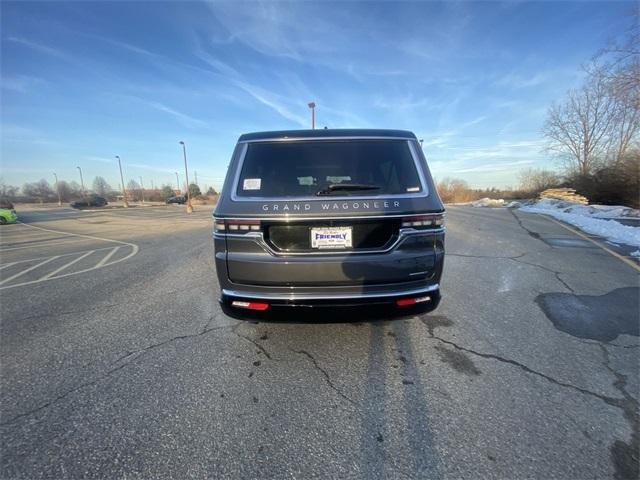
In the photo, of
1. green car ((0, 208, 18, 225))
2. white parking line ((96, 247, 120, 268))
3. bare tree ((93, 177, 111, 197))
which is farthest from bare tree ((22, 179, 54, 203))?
white parking line ((96, 247, 120, 268))

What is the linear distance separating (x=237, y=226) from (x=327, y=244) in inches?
29.6

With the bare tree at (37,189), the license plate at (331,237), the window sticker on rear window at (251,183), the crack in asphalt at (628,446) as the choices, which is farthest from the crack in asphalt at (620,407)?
the bare tree at (37,189)

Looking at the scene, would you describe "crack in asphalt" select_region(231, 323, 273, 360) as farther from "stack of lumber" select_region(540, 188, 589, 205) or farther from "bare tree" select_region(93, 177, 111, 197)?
"bare tree" select_region(93, 177, 111, 197)

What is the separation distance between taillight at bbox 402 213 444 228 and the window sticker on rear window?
4.19 feet

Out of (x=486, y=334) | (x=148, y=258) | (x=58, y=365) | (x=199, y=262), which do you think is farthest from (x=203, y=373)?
(x=148, y=258)

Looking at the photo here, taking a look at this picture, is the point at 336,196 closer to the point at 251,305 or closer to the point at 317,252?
the point at 317,252

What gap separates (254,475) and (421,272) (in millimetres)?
1801

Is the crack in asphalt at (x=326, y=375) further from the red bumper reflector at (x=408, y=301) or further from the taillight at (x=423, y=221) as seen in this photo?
the taillight at (x=423, y=221)

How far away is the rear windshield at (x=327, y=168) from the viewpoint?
98.7 inches

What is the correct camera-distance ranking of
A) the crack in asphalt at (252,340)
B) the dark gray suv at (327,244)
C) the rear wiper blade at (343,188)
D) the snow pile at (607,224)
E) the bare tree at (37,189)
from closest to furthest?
the dark gray suv at (327,244) < the rear wiper blade at (343,188) < the crack in asphalt at (252,340) < the snow pile at (607,224) < the bare tree at (37,189)

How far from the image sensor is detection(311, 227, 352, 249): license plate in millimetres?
2375

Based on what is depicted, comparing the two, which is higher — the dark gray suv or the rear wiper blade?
the rear wiper blade

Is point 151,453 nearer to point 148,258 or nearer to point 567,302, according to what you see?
point 567,302

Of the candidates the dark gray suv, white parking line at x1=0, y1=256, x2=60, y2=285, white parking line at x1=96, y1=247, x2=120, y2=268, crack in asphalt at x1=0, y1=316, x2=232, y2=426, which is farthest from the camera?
white parking line at x1=96, y1=247, x2=120, y2=268
